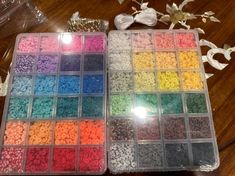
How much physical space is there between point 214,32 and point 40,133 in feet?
2.60

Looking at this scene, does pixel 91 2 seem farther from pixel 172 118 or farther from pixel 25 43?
pixel 172 118

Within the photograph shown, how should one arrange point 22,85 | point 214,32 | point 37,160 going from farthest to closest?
1. point 214,32
2. point 22,85
3. point 37,160

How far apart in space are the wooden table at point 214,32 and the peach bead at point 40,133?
162 millimetres

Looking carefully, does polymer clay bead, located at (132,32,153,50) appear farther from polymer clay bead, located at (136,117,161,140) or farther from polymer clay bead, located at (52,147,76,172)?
polymer clay bead, located at (52,147,76,172)

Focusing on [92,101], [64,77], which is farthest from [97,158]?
[64,77]

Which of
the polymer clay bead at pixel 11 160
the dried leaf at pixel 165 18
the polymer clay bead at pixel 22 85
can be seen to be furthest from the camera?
the dried leaf at pixel 165 18

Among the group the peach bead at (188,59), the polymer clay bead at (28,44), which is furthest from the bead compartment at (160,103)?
the polymer clay bead at (28,44)

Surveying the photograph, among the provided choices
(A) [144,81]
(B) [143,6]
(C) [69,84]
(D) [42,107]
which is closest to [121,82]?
(A) [144,81]

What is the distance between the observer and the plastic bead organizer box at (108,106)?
3.31ft

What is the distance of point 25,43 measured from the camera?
1.21 m

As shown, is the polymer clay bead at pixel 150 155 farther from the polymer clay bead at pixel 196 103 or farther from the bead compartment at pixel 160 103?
the polymer clay bead at pixel 196 103

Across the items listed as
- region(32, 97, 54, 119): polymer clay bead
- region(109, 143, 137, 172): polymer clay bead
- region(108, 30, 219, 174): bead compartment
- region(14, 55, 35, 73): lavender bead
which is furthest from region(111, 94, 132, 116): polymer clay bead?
region(14, 55, 35, 73): lavender bead

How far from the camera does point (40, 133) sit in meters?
1.04

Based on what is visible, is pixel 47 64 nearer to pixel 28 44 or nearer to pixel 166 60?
pixel 28 44
